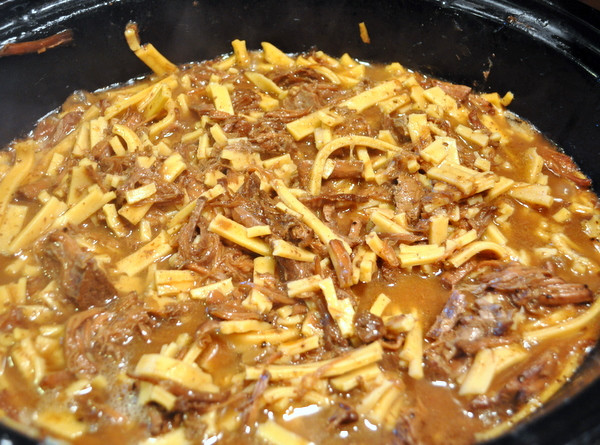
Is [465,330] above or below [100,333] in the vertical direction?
below

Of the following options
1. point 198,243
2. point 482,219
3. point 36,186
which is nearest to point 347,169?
point 482,219

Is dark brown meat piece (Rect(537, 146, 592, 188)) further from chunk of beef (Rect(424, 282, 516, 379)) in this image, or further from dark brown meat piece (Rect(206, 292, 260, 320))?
dark brown meat piece (Rect(206, 292, 260, 320))

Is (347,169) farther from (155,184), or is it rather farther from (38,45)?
(38,45)

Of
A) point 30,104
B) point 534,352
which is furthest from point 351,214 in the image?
point 30,104

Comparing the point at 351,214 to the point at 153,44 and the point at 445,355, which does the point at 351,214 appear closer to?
the point at 445,355

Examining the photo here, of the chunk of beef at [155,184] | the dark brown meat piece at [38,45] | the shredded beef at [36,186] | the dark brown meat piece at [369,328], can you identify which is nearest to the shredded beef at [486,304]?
the dark brown meat piece at [369,328]

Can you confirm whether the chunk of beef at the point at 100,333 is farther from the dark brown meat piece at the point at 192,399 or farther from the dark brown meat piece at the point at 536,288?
the dark brown meat piece at the point at 536,288
